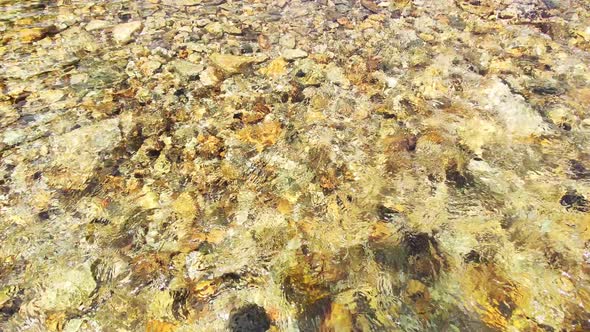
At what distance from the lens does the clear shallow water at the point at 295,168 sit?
8.30 feet

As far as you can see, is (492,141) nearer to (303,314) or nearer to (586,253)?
(586,253)

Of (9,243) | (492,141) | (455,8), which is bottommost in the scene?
(9,243)

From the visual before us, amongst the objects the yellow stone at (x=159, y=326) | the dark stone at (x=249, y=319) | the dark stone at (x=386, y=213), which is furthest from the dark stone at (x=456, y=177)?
the yellow stone at (x=159, y=326)

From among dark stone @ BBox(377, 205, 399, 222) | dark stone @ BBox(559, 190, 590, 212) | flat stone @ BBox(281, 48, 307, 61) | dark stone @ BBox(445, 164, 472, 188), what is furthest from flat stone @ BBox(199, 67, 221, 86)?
dark stone @ BBox(559, 190, 590, 212)

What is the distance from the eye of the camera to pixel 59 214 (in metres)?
2.98

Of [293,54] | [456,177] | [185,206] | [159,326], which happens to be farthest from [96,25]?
[456,177]

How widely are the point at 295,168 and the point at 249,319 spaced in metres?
1.32

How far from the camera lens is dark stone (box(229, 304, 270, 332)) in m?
2.42

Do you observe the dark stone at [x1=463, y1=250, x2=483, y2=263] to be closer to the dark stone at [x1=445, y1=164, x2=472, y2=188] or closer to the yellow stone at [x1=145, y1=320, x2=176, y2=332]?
the dark stone at [x1=445, y1=164, x2=472, y2=188]

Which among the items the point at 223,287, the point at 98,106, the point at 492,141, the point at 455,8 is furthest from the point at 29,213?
the point at 455,8

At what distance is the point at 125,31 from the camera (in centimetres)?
477

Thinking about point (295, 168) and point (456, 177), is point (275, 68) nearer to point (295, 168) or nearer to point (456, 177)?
point (295, 168)

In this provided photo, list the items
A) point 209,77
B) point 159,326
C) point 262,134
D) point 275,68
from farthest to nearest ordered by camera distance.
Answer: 1. point 275,68
2. point 209,77
3. point 262,134
4. point 159,326

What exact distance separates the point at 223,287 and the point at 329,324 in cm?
70
